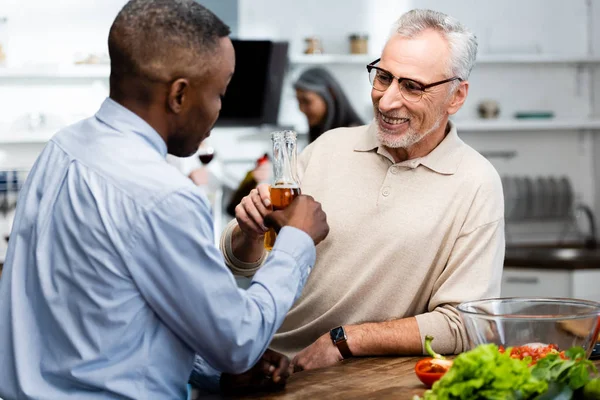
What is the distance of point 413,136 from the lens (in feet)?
7.05

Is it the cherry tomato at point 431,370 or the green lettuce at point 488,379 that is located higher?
the green lettuce at point 488,379

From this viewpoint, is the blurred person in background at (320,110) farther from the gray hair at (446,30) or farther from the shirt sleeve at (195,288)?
the shirt sleeve at (195,288)

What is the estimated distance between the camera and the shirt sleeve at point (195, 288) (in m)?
1.32

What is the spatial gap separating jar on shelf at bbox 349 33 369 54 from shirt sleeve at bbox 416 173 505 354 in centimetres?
389

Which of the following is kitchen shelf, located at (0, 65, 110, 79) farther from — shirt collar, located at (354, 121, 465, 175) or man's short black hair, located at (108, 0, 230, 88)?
man's short black hair, located at (108, 0, 230, 88)

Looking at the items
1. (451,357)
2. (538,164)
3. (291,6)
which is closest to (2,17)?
(291,6)

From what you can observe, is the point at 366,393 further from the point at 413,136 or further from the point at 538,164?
the point at 538,164

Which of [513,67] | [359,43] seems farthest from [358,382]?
[513,67]

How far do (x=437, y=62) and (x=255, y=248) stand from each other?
24.0 inches

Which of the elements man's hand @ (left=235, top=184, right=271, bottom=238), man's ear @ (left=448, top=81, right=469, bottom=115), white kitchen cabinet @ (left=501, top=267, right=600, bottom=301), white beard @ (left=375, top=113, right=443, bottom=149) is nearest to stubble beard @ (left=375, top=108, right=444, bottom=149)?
white beard @ (left=375, top=113, right=443, bottom=149)

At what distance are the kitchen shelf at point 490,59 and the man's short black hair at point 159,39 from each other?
4473 millimetres

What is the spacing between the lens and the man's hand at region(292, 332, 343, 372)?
1900 mm

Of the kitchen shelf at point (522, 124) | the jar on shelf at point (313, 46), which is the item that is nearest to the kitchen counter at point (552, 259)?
the kitchen shelf at point (522, 124)

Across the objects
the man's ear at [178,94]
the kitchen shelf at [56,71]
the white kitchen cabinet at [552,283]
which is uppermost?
the man's ear at [178,94]
